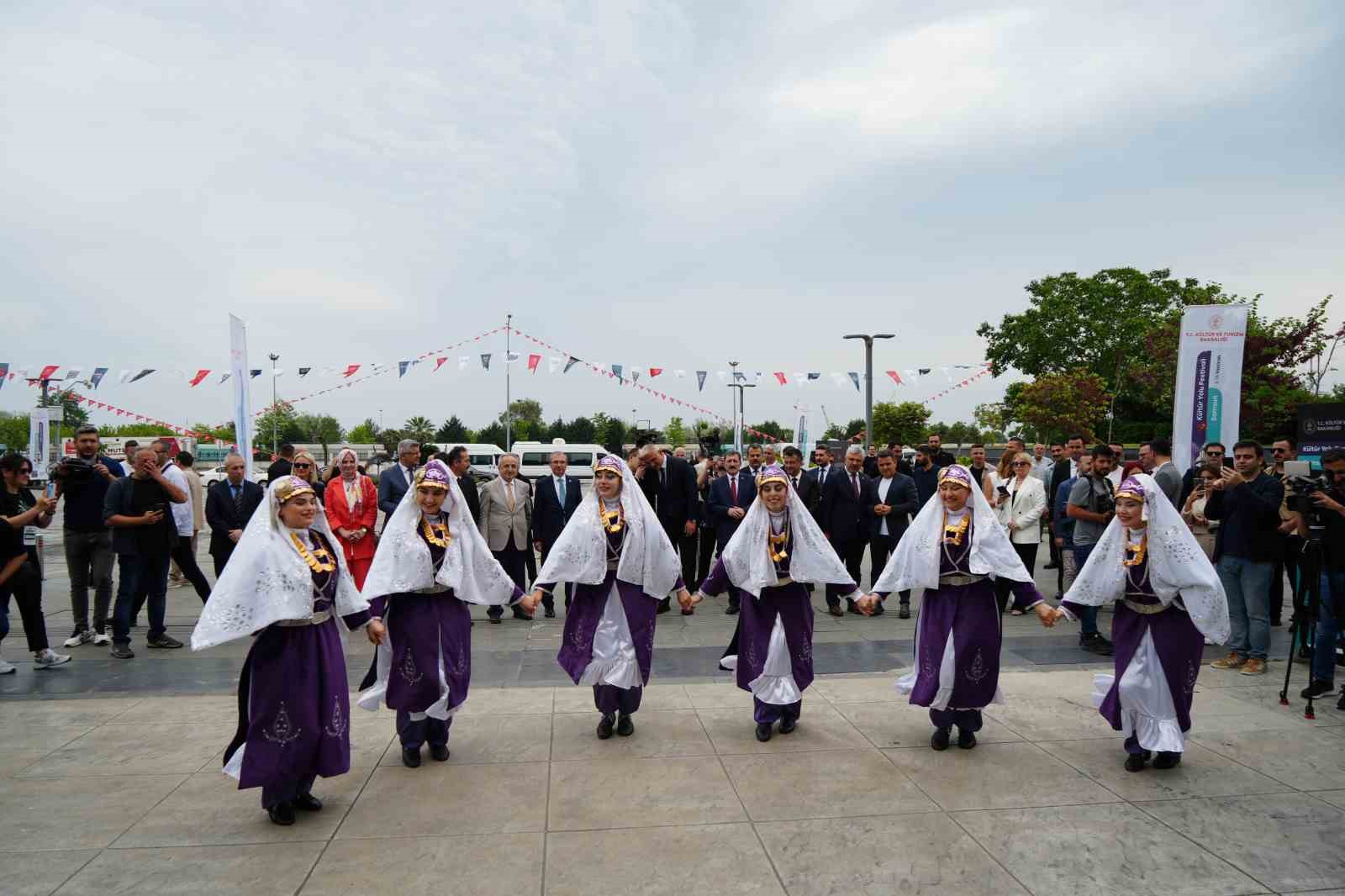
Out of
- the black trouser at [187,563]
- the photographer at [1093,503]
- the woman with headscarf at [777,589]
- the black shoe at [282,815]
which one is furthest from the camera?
the photographer at [1093,503]

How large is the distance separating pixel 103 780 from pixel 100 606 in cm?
400

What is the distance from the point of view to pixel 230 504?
8.99 metres

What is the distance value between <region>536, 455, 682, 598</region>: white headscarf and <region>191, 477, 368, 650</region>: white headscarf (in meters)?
1.68

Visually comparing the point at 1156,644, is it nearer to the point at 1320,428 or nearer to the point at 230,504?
the point at 230,504

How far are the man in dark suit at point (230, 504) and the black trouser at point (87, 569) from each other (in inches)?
36.2

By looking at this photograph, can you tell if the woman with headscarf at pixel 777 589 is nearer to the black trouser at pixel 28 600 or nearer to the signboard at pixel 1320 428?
the black trouser at pixel 28 600

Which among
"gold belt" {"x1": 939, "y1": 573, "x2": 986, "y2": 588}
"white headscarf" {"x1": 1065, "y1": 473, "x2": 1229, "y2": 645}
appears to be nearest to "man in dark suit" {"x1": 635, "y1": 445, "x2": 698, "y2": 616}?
"gold belt" {"x1": 939, "y1": 573, "x2": 986, "y2": 588}

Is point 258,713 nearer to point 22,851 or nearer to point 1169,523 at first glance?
point 22,851

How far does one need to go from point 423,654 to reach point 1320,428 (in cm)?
2229

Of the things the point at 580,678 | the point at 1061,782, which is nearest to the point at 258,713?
the point at 580,678

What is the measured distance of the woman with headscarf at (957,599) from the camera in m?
5.27

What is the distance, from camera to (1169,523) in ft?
16.3

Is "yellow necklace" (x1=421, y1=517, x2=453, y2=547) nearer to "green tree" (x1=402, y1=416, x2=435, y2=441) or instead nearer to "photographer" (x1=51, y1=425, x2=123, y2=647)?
"photographer" (x1=51, y1=425, x2=123, y2=647)

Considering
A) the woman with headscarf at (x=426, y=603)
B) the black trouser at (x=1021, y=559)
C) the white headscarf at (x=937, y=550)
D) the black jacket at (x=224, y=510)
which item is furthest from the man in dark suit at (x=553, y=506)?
the white headscarf at (x=937, y=550)
